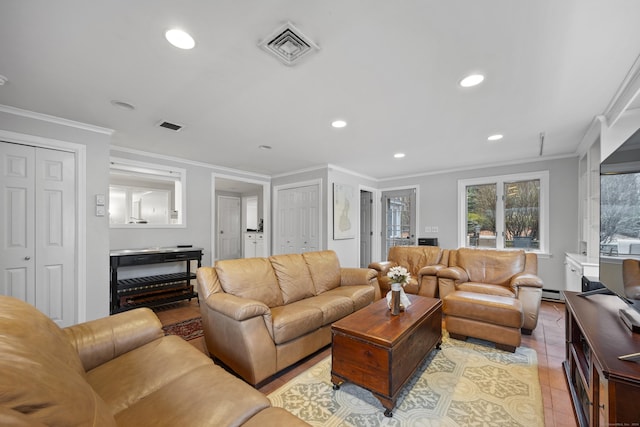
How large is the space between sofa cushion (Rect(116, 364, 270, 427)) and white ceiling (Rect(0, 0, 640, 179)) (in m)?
1.88

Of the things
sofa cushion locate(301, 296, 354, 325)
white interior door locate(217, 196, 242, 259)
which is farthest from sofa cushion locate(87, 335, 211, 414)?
white interior door locate(217, 196, 242, 259)

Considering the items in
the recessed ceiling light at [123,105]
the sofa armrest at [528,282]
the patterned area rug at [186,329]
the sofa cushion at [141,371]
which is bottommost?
the patterned area rug at [186,329]

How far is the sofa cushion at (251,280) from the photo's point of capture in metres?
2.37

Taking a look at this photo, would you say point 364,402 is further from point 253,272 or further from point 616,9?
point 616,9

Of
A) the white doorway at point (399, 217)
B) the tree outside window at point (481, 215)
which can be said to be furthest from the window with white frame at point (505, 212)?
the white doorway at point (399, 217)

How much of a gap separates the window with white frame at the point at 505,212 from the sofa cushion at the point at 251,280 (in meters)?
4.10

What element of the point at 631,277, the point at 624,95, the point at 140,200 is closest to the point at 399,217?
the point at 624,95

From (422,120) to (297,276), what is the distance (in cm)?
220

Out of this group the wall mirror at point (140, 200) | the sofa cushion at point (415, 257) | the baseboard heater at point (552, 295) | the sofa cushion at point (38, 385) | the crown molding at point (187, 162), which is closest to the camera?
the sofa cushion at point (38, 385)

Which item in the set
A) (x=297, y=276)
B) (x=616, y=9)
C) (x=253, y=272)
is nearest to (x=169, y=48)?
(x=253, y=272)

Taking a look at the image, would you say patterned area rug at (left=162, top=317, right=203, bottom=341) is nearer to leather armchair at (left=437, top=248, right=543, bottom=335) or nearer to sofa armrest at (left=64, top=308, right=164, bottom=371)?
sofa armrest at (left=64, top=308, right=164, bottom=371)

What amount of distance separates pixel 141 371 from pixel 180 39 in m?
1.89

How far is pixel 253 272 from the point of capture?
257 centimetres

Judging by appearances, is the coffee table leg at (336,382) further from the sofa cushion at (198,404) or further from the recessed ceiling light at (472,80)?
the recessed ceiling light at (472,80)
